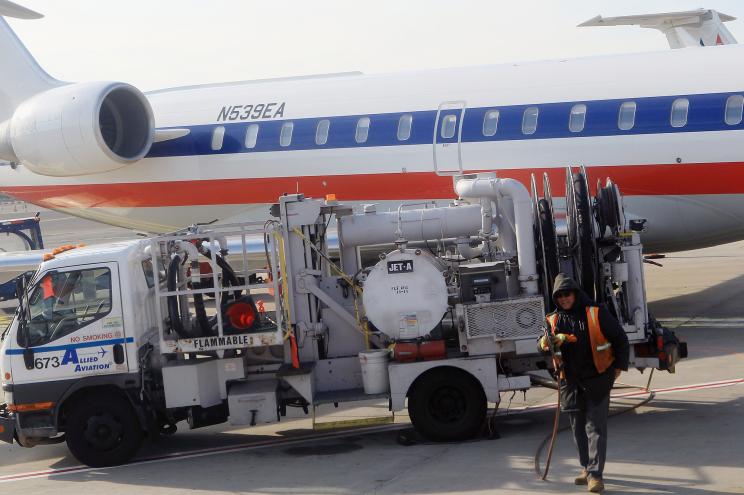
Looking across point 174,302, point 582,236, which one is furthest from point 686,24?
point 174,302

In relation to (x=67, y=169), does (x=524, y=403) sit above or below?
below

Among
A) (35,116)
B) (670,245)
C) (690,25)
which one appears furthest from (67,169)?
(690,25)

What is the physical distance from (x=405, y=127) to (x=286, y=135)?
2.32 m

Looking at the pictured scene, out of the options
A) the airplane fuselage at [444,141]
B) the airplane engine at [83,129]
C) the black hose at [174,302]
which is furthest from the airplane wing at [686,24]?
the black hose at [174,302]

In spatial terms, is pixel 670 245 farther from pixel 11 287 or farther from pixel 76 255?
pixel 11 287

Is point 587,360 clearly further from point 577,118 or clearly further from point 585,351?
point 577,118

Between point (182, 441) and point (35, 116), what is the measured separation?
10.1 meters

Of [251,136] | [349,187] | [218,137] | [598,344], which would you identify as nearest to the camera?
[598,344]

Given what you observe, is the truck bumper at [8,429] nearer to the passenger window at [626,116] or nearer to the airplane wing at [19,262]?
the passenger window at [626,116]

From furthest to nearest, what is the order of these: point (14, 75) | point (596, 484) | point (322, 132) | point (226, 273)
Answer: point (14, 75)
point (322, 132)
point (226, 273)
point (596, 484)

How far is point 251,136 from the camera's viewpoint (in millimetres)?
19312

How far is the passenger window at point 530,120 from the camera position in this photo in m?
17.0

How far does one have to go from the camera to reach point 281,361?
35.6 feet

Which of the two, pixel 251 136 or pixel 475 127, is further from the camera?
pixel 251 136
